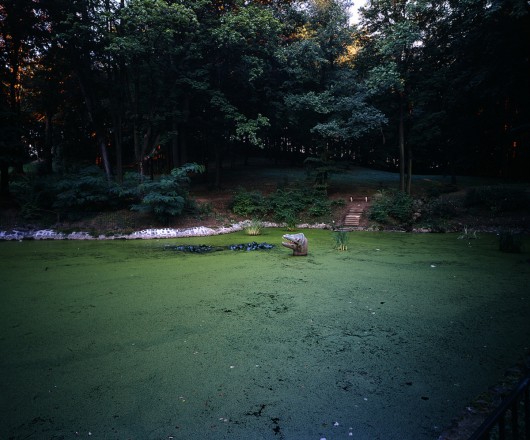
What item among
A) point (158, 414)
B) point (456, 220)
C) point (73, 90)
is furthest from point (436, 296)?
point (73, 90)

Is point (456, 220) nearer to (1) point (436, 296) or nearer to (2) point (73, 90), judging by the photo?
(1) point (436, 296)

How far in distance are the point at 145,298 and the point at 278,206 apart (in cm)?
914

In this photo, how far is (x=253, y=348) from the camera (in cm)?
259

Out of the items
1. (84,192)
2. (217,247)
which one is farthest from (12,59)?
(217,247)

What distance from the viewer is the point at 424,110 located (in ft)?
42.2

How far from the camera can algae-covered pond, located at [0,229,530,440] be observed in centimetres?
178

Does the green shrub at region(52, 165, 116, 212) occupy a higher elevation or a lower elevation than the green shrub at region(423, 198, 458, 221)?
higher

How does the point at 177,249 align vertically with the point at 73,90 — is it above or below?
below

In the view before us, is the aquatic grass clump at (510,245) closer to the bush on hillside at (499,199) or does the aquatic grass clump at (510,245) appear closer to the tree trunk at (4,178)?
the bush on hillside at (499,199)

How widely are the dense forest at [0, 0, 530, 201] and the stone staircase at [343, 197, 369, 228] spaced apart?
207 cm

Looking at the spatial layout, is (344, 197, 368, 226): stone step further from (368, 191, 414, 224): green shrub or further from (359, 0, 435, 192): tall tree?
(359, 0, 435, 192): tall tree

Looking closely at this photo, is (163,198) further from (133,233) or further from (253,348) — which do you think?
(253,348)

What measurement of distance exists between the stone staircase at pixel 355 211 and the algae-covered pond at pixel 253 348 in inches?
242

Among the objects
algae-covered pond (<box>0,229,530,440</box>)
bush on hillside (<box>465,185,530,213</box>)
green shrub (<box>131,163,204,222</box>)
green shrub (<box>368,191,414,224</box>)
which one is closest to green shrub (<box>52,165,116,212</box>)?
green shrub (<box>131,163,204,222</box>)
